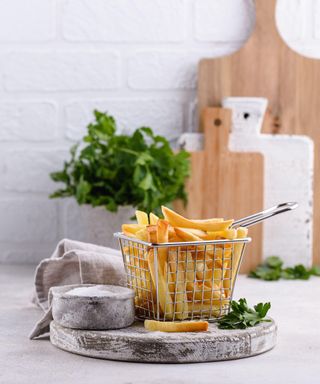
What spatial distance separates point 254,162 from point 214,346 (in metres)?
1.06

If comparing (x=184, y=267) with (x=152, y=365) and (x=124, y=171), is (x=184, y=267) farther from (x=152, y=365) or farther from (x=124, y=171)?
(x=124, y=171)

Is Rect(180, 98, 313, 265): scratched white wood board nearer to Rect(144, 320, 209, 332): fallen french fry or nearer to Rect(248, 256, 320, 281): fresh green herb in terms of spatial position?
Rect(248, 256, 320, 281): fresh green herb

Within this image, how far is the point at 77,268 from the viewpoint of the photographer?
1575 mm

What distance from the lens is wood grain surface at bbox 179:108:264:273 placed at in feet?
7.24

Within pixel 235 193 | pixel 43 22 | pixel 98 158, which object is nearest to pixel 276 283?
pixel 235 193

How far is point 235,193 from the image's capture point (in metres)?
2.21

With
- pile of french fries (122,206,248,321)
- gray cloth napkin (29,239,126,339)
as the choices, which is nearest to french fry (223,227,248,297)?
pile of french fries (122,206,248,321)

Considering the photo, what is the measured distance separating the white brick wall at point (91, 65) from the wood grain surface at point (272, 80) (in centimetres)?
6

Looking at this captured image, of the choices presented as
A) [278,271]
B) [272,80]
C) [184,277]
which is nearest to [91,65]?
[272,80]

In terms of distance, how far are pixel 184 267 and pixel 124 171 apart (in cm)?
80

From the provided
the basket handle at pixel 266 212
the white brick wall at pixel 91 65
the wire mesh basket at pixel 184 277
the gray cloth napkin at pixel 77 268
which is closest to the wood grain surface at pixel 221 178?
the white brick wall at pixel 91 65

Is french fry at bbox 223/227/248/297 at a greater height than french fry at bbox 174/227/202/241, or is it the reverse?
french fry at bbox 174/227/202/241

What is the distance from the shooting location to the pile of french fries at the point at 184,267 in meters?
1.30

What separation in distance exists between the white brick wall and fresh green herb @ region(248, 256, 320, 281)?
471 mm
